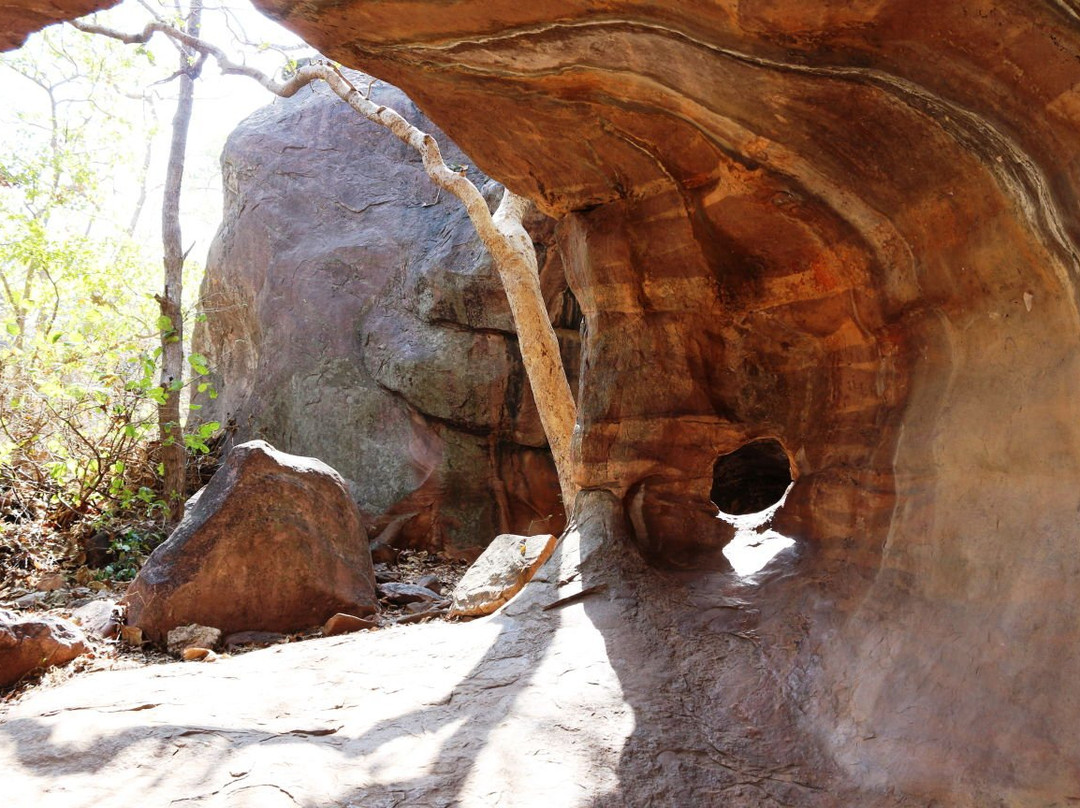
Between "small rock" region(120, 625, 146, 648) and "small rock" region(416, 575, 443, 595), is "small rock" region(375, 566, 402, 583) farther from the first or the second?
"small rock" region(120, 625, 146, 648)

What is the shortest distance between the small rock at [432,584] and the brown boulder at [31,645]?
3.03 meters

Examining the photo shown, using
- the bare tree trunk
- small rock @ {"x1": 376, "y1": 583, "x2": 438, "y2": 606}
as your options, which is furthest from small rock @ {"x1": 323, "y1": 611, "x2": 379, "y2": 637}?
the bare tree trunk

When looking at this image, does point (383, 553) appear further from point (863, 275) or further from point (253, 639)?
point (863, 275)

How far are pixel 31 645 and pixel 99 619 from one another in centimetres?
129

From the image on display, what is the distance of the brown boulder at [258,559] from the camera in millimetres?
5434

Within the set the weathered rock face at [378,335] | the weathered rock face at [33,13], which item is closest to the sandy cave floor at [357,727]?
the weathered rock face at [33,13]

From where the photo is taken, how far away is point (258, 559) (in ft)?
18.5

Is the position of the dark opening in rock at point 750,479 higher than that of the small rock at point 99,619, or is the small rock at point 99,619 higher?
the dark opening in rock at point 750,479

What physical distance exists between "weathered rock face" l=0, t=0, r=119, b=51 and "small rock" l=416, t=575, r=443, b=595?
17.5 feet

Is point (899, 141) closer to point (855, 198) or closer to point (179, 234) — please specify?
point (855, 198)

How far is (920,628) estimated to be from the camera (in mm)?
2699

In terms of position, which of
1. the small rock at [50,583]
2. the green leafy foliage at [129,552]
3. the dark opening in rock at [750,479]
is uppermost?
the dark opening in rock at [750,479]

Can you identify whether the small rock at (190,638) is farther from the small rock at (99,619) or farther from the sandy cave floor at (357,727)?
the sandy cave floor at (357,727)

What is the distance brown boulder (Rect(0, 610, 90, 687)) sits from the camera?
4203mm
